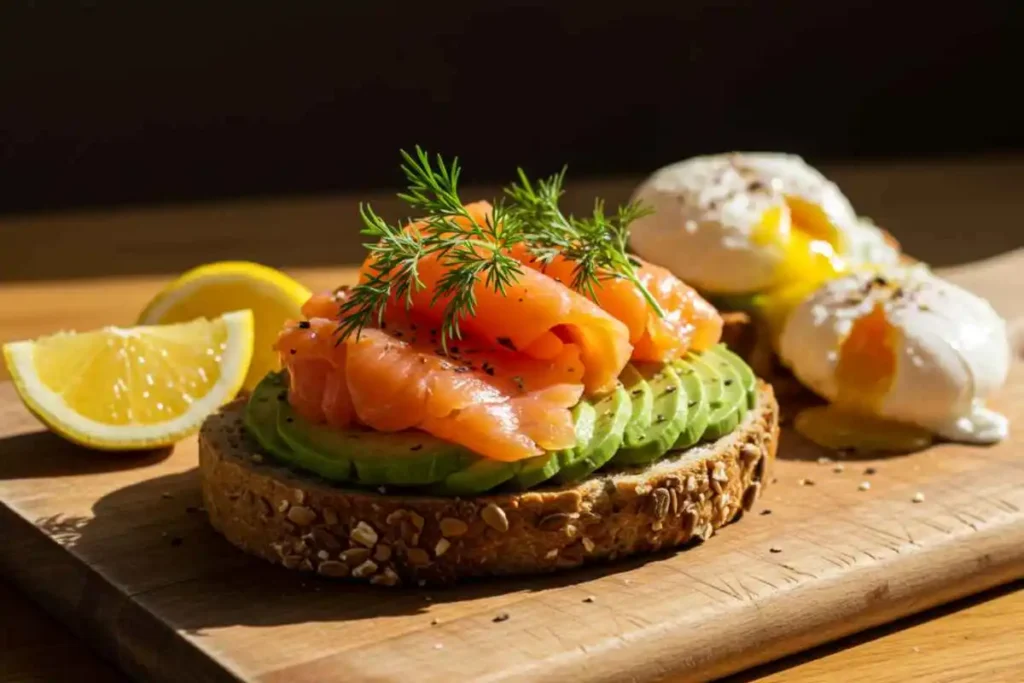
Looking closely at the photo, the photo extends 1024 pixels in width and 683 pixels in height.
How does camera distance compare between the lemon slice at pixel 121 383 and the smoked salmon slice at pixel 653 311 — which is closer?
the smoked salmon slice at pixel 653 311

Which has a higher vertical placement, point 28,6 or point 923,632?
point 28,6

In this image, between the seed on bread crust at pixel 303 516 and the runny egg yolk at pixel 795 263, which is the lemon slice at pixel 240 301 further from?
the runny egg yolk at pixel 795 263

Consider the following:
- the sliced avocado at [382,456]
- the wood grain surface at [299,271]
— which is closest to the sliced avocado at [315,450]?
the sliced avocado at [382,456]

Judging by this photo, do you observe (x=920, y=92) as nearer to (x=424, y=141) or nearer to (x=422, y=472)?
(x=424, y=141)

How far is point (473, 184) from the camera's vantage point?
8.02 metres

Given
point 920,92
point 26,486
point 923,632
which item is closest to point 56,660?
point 26,486

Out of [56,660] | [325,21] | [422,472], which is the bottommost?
[56,660]

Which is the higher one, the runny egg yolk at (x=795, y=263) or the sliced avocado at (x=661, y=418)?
the runny egg yolk at (x=795, y=263)

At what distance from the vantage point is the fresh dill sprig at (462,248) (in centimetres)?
314

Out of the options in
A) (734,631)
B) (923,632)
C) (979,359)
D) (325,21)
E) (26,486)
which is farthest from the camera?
(325,21)

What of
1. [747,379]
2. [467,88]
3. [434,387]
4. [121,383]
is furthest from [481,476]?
[467,88]

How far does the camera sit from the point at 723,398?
3.45 m

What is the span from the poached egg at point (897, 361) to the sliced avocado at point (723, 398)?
469 millimetres

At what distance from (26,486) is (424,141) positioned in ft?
15.0
